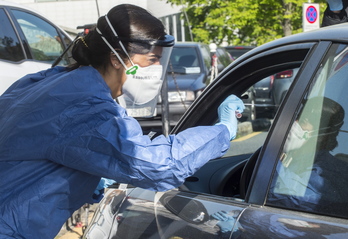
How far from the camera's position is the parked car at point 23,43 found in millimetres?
5969

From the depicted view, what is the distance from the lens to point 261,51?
2432mm

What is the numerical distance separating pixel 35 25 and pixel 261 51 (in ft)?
16.4

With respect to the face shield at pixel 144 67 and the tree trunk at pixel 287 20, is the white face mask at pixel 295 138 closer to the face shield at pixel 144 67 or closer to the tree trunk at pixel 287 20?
the face shield at pixel 144 67

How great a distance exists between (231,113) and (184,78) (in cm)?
794

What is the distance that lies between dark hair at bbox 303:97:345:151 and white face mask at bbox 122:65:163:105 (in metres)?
0.74

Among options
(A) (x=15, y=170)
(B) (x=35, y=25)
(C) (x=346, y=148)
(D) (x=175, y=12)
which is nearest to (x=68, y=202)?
(A) (x=15, y=170)

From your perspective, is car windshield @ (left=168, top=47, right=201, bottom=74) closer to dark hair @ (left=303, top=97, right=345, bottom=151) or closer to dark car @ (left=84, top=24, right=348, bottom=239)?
dark car @ (left=84, top=24, right=348, bottom=239)

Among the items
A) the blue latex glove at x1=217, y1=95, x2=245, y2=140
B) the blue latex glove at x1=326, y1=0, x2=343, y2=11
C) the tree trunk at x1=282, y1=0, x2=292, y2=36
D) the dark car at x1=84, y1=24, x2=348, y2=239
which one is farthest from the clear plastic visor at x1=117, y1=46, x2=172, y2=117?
the tree trunk at x1=282, y1=0, x2=292, y2=36

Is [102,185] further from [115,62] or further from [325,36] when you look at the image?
[325,36]

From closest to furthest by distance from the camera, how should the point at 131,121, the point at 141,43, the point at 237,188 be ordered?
the point at 131,121 < the point at 141,43 < the point at 237,188

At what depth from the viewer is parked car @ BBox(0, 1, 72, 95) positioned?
5.97 m

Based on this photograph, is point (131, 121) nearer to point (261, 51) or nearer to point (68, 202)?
point (68, 202)

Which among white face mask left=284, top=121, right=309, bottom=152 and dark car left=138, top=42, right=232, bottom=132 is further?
dark car left=138, top=42, right=232, bottom=132

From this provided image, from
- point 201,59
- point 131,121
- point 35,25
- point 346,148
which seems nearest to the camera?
point 346,148
